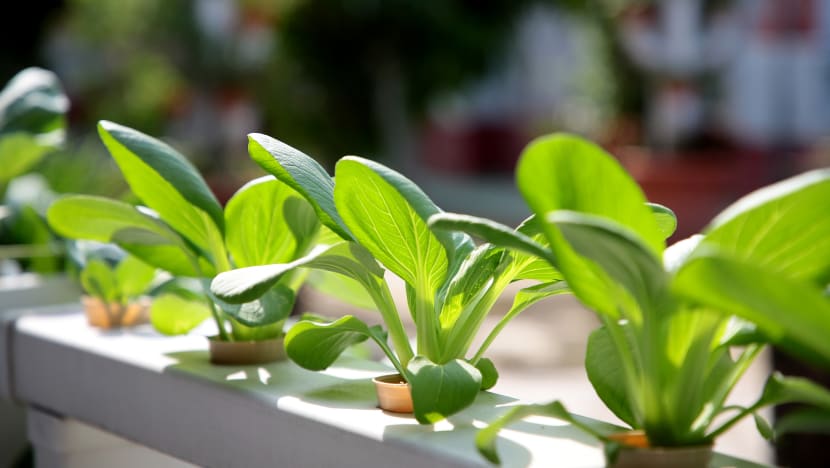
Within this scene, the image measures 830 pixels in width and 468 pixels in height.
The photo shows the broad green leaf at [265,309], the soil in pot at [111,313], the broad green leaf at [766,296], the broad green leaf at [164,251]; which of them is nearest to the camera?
the broad green leaf at [766,296]

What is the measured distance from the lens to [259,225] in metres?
0.72

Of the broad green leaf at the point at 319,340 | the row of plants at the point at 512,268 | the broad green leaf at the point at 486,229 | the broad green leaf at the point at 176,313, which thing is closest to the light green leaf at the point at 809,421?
the row of plants at the point at 512,268

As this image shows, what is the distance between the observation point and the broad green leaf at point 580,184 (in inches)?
17.3

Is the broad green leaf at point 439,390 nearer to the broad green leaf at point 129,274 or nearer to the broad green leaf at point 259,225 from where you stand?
the broad green leaf at point 259,225

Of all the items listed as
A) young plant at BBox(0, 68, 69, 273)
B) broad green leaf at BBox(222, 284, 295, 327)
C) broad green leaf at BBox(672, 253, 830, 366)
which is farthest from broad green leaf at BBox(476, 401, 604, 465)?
young plant at BBox(0, 68, 69, 273)

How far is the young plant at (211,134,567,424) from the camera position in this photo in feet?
1.77

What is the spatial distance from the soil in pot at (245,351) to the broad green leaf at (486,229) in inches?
11.2

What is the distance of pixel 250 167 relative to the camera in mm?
8477

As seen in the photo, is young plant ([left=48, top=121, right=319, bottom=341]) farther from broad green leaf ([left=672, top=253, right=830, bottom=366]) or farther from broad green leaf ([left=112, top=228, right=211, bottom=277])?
broad green leaf ([left=672, top=253, right=830, bottom=366])

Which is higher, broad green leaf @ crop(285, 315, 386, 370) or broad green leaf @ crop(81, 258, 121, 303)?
broad green leaf @ crop(285, 315, 386, 370)

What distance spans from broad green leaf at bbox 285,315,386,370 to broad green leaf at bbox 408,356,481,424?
7 cm

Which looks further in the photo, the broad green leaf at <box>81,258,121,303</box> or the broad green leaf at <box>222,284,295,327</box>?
the broad green leaf at <box>81,258,121,303</box>

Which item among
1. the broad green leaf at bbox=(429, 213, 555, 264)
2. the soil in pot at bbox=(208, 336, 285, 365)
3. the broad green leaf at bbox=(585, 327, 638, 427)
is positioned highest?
the broad green leaf at bbox=(429, 213, 555, 264)

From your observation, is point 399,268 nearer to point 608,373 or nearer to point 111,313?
point 608,373
